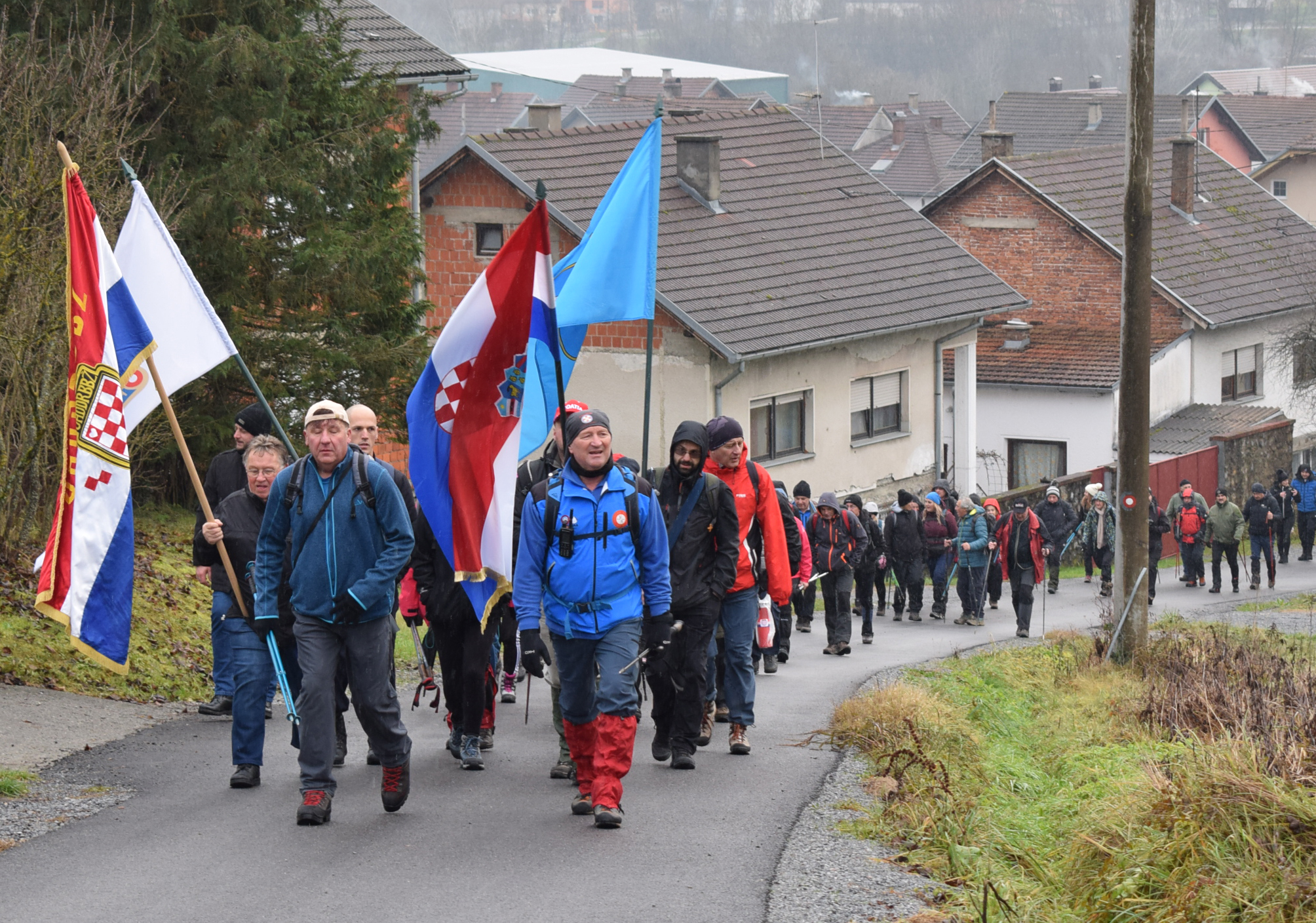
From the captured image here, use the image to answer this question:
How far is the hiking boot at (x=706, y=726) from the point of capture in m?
9.20

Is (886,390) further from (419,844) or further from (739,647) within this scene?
(419,844)

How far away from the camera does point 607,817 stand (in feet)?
24.0

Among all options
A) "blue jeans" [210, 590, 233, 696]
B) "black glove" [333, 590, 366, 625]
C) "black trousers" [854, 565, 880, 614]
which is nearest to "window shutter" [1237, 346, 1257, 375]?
"black trousers" [854, 565, 880, 614]

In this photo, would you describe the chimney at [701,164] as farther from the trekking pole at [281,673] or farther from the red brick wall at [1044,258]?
the trekking pole at [281,673]

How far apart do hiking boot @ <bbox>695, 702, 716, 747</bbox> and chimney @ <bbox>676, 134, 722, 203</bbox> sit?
2122 centimetres

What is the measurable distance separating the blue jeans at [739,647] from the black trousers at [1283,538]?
21153 millimetres

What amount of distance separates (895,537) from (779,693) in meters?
7.48

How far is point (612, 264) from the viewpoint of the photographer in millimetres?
9422

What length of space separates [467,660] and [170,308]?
242 cm

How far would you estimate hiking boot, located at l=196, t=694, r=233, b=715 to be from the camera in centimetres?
1027

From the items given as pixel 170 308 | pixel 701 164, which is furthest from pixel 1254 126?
pixel 170 308

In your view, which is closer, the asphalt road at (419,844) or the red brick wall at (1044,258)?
the asphalt road at (419,844)

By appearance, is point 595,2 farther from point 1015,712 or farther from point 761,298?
point 1015,712

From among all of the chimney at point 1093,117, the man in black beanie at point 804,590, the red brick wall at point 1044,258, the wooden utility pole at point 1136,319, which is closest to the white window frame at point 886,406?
the red brick wall at point 1044,258
